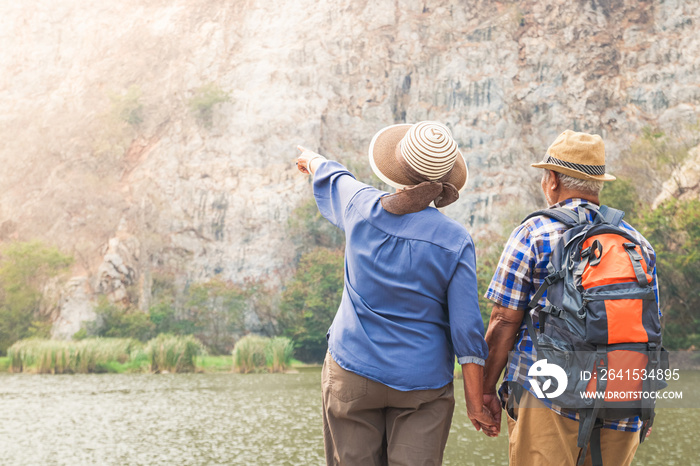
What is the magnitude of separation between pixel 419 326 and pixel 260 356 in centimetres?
→ 956

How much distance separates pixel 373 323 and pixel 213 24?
2188cm

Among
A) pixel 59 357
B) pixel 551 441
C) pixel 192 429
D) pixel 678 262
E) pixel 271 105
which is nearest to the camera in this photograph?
pixel 551 441

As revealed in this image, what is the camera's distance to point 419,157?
1.58 m

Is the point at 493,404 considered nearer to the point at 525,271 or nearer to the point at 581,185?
the point at 525,271

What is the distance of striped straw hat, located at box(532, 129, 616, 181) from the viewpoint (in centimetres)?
172

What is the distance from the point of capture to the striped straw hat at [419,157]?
1.57 m

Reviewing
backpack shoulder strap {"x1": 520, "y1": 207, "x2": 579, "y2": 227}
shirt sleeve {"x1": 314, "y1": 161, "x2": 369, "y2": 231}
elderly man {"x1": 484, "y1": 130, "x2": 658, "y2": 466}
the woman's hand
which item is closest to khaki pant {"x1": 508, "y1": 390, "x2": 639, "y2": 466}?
elderly man {"x1": 484, "y1": 130, "x2": 658, "y2": 466}

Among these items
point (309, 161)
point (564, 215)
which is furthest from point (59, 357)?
point (564, 215)

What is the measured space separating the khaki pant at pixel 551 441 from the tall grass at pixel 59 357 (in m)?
10.1

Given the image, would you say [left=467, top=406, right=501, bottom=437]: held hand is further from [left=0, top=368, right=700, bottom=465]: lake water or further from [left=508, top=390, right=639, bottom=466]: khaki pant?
[left=0, top=368, right=700, bottom=465]: lake water

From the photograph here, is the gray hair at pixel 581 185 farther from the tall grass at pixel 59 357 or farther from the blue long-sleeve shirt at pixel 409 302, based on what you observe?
the tall grass at pixel 59 357

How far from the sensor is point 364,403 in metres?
1.55

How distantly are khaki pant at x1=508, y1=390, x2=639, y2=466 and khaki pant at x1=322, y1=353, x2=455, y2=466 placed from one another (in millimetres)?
216

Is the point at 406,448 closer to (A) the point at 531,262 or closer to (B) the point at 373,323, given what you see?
(B) the point at 373,323
